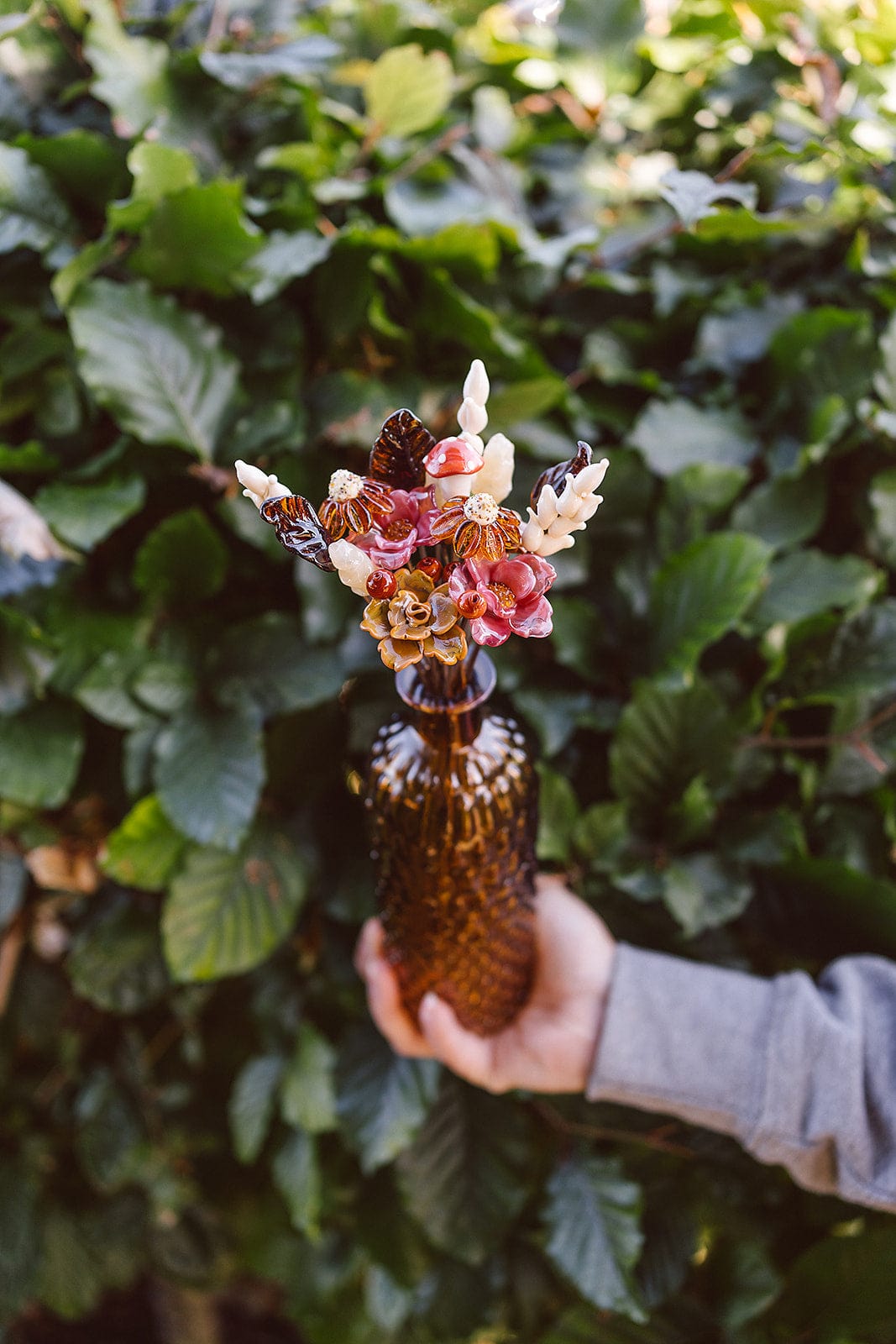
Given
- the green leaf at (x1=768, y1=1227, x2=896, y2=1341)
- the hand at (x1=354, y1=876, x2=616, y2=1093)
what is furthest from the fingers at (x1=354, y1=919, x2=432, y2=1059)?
the green leaf at (x1=768, y1=1227, x2=896, y2=1341)

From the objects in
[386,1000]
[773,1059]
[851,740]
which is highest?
[851,740]

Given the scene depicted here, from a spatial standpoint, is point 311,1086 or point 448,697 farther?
point 311,1086

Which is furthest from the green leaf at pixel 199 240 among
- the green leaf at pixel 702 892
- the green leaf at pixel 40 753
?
the green leaf at pixel 702 892

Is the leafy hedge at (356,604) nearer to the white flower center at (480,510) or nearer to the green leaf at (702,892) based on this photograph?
the green leaf at (702,892)

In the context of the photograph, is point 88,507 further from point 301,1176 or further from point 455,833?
point 301,1176

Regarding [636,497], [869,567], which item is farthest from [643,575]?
[869,567]

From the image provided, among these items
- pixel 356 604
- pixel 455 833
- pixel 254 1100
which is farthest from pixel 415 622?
pixel 254 1100
